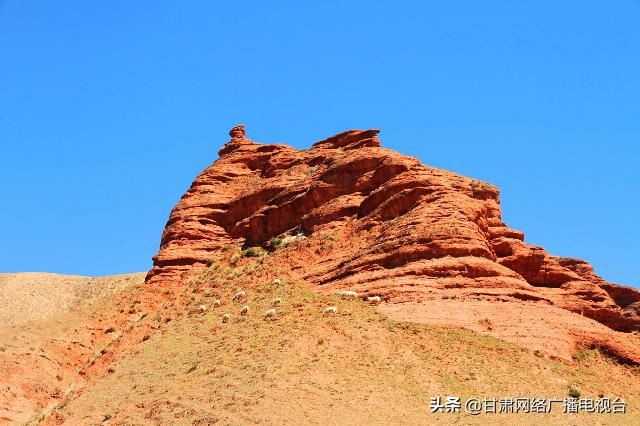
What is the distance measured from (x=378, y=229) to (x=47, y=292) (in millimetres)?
65697

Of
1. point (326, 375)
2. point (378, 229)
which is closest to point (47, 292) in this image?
point (378, 229)

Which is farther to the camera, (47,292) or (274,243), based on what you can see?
(47,292)

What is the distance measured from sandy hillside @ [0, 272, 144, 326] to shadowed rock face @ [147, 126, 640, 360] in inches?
1445

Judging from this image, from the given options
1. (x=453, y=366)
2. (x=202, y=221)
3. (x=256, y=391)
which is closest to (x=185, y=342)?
(x=256, y=391)

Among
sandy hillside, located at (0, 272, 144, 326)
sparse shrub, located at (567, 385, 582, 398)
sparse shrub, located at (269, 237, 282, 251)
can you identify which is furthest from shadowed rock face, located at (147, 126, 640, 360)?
sandy hillside, located at (0, 272, 144, 326)

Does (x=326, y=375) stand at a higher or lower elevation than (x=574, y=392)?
lower

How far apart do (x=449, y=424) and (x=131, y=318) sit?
92.1ft

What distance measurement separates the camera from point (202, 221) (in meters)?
57.1

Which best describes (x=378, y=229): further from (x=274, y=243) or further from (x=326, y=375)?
(x=326, y=375)

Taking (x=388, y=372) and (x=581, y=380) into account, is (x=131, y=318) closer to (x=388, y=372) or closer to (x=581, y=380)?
(x=388, y=372)

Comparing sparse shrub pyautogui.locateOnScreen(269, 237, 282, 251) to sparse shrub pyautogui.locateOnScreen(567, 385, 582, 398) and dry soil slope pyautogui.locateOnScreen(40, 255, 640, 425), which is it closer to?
dry soil slope pyautogui.locateOnScreen(40, 255, 640, 425)

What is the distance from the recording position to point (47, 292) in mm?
95688

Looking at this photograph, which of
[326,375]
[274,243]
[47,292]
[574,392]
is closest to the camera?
[326,375]

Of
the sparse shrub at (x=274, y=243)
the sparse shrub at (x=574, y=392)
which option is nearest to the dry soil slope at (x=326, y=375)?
the sparse shrub at (x=574, y=392)
